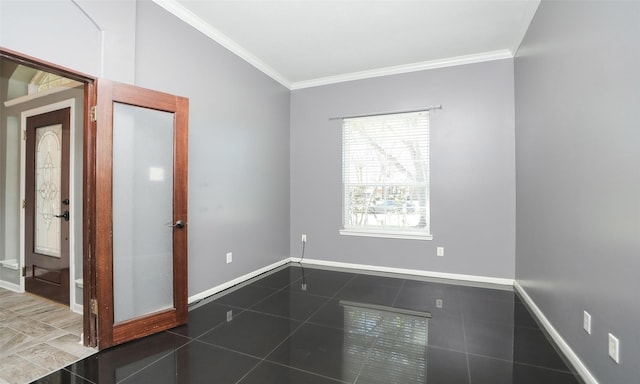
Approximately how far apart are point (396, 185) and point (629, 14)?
300 cm

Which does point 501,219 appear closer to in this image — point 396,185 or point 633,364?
point 396,185

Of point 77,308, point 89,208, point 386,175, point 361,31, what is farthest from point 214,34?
point 77,308

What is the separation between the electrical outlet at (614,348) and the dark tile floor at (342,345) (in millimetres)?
409

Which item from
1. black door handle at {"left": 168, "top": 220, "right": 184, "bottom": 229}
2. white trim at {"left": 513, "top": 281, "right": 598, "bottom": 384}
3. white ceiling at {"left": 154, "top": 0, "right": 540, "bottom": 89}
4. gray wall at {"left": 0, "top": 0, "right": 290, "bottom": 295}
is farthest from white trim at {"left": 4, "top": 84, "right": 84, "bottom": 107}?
white trim at {"left": 513, "top": 281, "right": 598, "bottom": 384}

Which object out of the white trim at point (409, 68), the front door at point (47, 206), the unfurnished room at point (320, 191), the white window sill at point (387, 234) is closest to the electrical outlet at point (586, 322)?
the unfurnished room at point (320, 191)

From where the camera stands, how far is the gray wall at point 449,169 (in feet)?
12.2

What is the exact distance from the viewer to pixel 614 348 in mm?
1567

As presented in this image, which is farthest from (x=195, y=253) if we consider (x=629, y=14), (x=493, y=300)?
(x=629, y=14)

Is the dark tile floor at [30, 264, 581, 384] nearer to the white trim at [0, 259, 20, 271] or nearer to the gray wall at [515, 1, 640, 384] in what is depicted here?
the gray wall at [515, 1, 640, 384]

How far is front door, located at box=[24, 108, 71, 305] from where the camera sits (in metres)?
3.05

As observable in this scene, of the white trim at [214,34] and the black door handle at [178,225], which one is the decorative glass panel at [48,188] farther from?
the white trim at [214,34]

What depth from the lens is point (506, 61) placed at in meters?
3.72

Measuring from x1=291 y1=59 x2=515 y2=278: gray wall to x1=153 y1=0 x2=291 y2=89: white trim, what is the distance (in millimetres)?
914

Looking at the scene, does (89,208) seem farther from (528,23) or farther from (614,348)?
(528,23)
